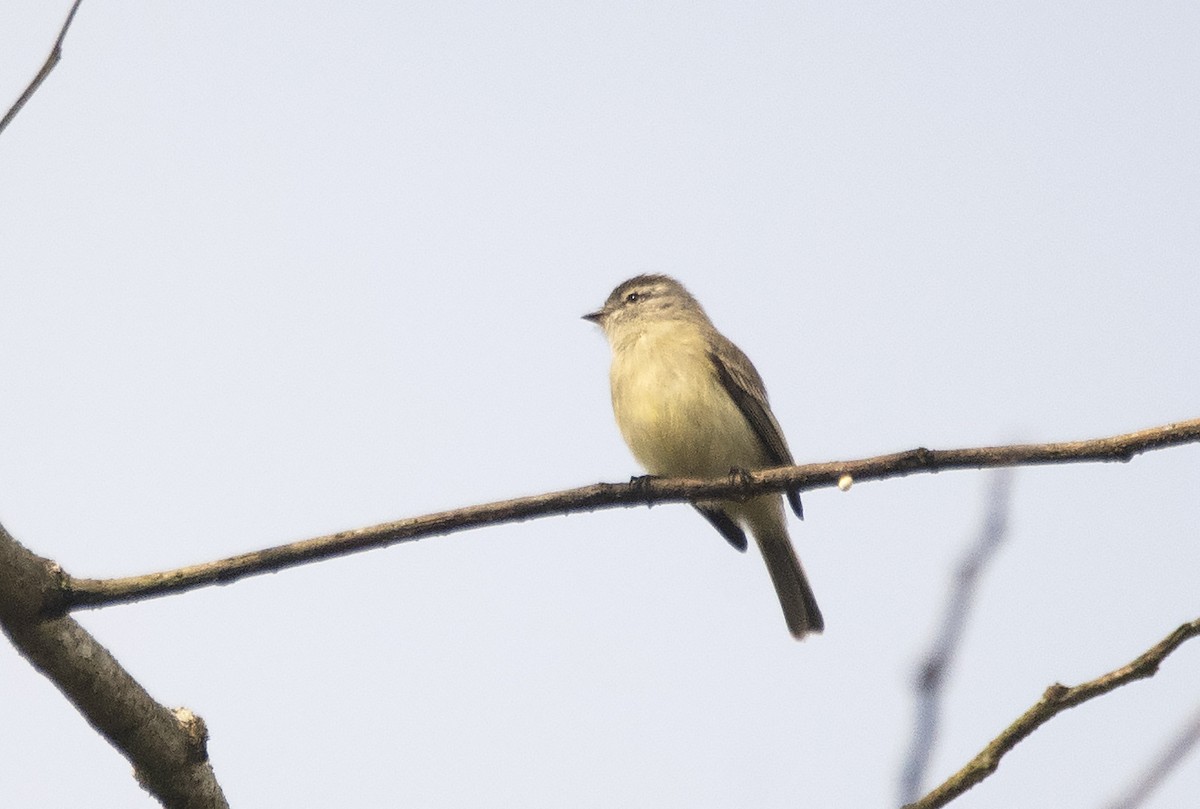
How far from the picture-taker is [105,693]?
3656 mm

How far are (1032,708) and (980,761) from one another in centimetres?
14

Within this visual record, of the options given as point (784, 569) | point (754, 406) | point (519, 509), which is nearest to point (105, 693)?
point (519, 509)

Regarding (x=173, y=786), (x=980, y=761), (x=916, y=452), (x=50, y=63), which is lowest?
(x=980, y=761)

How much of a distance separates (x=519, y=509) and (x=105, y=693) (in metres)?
1.23

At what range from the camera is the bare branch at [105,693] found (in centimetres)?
358

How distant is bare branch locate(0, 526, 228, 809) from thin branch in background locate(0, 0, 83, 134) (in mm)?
1128

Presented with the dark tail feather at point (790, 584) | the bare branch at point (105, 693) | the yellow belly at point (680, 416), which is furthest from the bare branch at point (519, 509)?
the dark tail feather at point (790, 584)

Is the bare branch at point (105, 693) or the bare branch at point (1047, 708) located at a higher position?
the bare branch at point (105, 693)

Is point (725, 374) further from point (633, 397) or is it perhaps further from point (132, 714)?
point (132, 714)

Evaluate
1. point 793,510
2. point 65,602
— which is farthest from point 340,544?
point 793,510

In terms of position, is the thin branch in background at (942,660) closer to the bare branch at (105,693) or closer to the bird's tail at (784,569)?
the bare branch at (105,693)

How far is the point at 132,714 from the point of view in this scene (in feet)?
12.2

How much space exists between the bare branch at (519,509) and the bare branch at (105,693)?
74 millimetres

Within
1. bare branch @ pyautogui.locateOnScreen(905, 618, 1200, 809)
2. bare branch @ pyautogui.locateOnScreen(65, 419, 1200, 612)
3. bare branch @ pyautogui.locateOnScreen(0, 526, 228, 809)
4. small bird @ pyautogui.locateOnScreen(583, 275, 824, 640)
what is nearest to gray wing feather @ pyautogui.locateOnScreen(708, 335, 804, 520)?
small bird @ pyautogui.locateOnScreen(583, 275, 824, 640)
